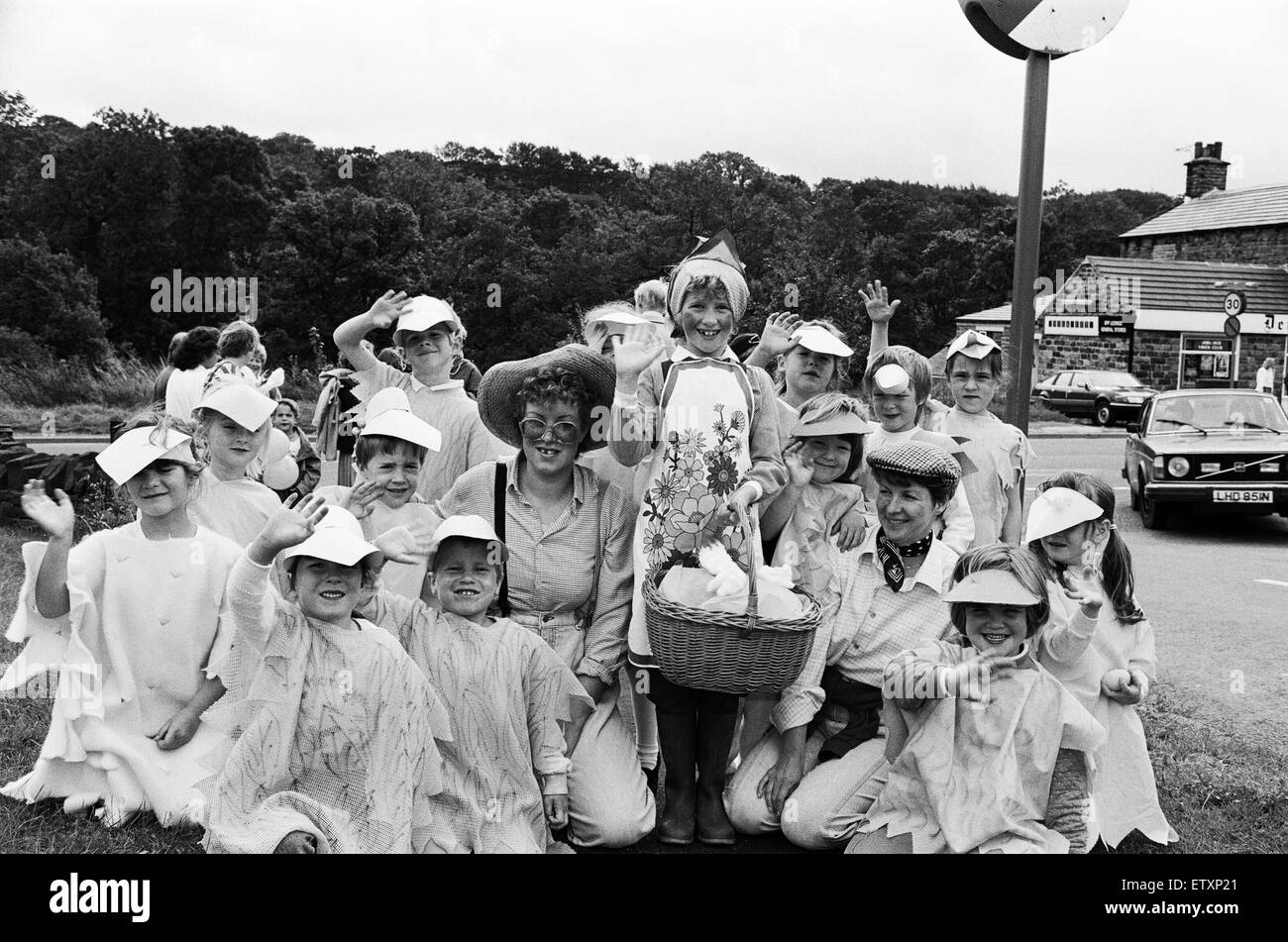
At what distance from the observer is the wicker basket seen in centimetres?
325

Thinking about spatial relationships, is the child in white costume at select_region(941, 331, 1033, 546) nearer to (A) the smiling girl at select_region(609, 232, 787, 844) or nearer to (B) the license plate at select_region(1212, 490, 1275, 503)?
(A) the smiling girl at select_region(609, 232, 787, 844)

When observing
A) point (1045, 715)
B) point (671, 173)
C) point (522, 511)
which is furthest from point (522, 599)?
point (671, 173)

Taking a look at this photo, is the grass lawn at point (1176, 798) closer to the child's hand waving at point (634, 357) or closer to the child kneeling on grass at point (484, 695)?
the child kneeling on grass at point (484, 695)

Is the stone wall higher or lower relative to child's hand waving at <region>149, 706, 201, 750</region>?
higher

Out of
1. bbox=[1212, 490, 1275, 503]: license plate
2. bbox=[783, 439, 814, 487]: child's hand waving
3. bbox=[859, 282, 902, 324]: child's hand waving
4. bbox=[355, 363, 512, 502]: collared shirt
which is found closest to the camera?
bbox=[783, 439, 814, 487]: child's hand waving

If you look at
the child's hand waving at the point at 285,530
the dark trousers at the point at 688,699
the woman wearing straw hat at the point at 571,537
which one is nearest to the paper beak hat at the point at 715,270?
the woman wearing straw hat at the point at 571,537

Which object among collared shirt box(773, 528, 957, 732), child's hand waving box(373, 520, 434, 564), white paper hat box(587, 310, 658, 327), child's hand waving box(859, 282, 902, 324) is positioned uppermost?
child's hand waving box(859, 282, 902, 324)

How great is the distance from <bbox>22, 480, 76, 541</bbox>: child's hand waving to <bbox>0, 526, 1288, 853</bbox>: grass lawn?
3.48ft

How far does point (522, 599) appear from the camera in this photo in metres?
3.92

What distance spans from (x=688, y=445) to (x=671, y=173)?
16.2 m

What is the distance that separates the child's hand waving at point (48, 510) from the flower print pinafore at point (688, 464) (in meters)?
1.86

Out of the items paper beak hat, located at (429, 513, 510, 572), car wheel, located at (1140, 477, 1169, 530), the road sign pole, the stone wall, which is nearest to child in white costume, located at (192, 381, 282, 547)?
paper beak hat, located at (429, 513, 510, 572)

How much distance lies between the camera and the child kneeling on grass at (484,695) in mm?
3496
